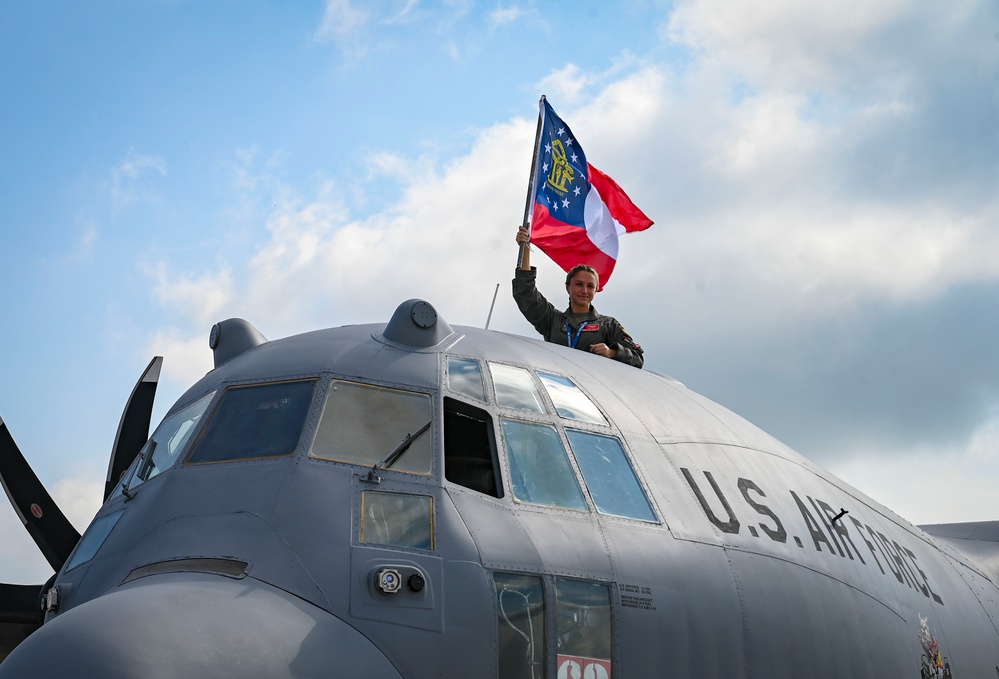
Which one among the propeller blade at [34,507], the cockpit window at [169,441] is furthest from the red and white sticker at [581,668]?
the propeller blade at [34,507]

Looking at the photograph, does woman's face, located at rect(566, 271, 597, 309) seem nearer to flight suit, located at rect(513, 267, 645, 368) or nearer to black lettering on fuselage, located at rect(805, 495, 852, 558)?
flight suit, located at rect(513, 267, 645, 368)

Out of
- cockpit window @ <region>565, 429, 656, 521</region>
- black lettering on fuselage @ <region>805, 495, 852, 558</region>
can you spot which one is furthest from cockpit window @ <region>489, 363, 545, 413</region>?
black lettering on fuselage @ <region>805, 495, 852, 558</region>

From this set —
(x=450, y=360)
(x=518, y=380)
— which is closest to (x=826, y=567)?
(x=518, y=380)

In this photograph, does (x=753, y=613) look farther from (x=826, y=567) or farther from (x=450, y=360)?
(x=450, y=360)

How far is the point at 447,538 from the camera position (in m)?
6.64

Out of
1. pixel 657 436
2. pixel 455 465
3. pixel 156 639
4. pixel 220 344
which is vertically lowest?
pixel 156 639

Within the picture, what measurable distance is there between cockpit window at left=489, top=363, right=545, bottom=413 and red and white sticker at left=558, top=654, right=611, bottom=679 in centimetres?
196

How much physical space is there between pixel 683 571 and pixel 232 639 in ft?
11.2

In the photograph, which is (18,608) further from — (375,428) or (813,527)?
(813,527)

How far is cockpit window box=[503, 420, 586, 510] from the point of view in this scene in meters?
7.33

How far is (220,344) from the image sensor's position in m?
9.16

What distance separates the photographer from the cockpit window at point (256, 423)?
7230 millimetres

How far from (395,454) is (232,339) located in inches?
107

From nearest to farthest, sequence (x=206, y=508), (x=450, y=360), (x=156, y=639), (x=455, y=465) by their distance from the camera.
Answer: (x=156, y=639) < (x=206, y=508) < (x=455, y=465) < (x=450, y=360)
